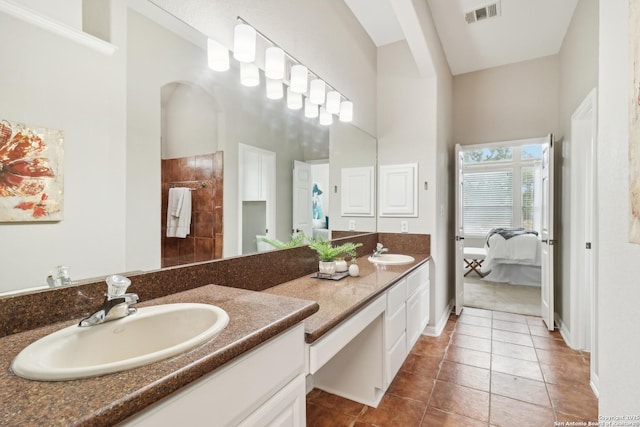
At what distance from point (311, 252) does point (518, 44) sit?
10.8 ft

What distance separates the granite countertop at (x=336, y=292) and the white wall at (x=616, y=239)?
3.16ft

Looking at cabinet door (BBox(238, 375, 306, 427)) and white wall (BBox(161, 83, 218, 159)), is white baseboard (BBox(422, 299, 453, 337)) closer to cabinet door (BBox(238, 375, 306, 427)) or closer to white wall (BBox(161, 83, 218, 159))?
cabinet door (BBox(238, 375, 306, 427))

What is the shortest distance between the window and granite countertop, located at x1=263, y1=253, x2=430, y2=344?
526cm

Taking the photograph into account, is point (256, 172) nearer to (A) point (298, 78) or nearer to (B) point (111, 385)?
(A) point (298, 78)

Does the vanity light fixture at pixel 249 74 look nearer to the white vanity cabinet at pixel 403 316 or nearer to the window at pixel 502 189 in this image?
the white vanity cabinet at pixel 403 316

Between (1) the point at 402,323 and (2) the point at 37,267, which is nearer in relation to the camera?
(2) the point at 37,267

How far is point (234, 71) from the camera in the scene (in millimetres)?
1579

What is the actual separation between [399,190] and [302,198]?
145 centimetres

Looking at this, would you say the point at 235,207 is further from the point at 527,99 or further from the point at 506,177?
the point at 506,177

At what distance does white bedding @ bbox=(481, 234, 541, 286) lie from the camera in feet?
16.2

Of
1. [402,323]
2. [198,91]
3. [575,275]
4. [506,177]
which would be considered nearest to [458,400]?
[402,323]

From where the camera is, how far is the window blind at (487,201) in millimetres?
6594

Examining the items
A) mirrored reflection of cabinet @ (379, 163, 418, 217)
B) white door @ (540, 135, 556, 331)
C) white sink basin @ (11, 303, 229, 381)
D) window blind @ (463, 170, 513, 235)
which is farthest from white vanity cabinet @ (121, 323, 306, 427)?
window blind @ (463, 170, 513, 235)

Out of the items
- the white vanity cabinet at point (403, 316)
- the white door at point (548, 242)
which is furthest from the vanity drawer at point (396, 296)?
the white door at point (548, 242)
